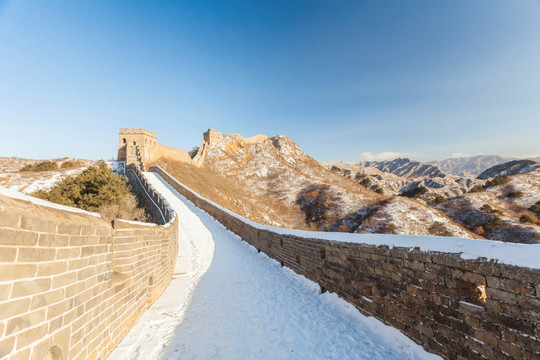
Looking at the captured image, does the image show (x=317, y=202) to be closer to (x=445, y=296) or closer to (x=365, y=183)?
(x=365, y=183)

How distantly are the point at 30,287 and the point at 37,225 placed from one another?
18.2 inches

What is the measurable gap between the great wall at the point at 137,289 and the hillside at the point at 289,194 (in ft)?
88.6

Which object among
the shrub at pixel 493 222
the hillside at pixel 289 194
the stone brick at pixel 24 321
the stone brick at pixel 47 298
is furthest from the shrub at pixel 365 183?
the stone brick at pixel 24 321

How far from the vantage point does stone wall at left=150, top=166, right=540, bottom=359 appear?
2.64m

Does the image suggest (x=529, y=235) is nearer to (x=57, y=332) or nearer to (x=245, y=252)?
(x=245, y=252)

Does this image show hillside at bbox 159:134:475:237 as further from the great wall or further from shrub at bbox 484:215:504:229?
the great wall

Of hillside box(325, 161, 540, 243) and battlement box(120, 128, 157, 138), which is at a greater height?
battlement box(120, 128, 157, 138)

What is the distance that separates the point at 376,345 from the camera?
14.1 feet

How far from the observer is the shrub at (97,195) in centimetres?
1611

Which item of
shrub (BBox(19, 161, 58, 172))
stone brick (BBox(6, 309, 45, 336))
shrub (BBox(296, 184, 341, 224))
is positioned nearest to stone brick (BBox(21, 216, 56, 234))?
stone brick (BBox(6, 309, 45, 336))

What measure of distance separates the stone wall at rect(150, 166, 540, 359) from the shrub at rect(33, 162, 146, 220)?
15.3 meters

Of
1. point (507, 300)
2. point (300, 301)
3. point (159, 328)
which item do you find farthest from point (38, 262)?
point (300, 301)

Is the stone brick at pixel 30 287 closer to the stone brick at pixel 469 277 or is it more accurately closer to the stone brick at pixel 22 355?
the stone brick at pixel 22 355

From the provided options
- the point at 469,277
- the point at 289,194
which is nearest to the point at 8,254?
the point at 469,277
